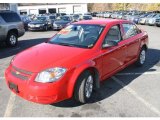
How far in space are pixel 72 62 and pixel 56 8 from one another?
72676 millimetres

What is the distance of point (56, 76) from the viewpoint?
4.55m

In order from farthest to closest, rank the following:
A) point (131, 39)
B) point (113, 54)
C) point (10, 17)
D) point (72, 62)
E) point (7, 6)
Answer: point (7, 6) < point (10, 17) < point (131, 39) < point (113, 54) < point (72, 62)

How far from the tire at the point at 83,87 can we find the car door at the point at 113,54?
0.63 meters

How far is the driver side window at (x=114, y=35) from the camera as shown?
5833 mm

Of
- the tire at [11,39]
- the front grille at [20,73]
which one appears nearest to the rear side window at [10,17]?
the tire at [11,39]

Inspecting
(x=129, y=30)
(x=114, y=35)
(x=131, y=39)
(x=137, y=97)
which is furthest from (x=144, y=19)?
(x=137, y=97)

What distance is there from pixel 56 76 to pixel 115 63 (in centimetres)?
205

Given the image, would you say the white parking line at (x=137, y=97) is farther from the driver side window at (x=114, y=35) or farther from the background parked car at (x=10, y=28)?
the background parked car at (x=10, y=28)

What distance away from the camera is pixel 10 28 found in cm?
1281

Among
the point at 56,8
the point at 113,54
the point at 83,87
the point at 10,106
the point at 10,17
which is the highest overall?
the point at 56,8

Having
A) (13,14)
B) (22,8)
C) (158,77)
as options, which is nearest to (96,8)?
(22,8)

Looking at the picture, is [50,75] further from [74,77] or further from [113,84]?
[113,84]

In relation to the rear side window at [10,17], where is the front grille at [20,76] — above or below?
below

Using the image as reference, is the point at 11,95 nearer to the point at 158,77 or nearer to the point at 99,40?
the point at 99,40
